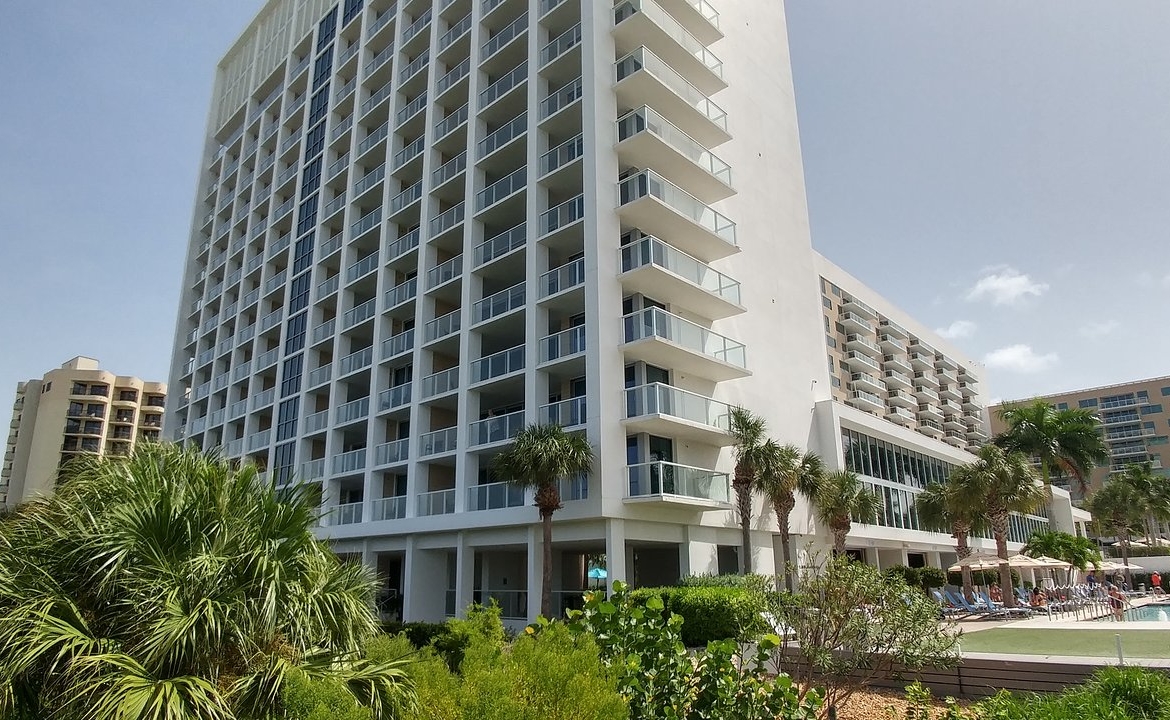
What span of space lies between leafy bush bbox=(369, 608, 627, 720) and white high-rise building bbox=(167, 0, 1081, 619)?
58.4 feet

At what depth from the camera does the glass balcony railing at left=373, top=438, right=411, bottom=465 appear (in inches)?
1265

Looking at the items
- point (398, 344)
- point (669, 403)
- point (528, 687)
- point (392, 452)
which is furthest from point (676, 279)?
point (528, 687)

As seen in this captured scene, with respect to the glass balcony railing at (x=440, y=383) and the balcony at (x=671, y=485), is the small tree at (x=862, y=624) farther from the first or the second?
the glass balcony railing at (x=440, y=383)

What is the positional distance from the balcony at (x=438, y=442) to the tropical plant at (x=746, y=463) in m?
11.3

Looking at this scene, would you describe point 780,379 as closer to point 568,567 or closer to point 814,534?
point 814,534

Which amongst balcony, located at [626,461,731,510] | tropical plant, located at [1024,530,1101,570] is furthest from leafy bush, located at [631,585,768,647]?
tropical plant, located at [1024,530,1101,570]

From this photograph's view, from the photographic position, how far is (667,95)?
2900cm

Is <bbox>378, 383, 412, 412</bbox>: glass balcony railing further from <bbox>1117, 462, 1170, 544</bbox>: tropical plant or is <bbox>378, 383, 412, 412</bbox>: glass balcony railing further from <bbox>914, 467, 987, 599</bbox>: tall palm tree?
<bbox>1117, 462, 1170, 544</bbox>: tropical plant

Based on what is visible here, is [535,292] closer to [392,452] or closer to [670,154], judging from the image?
[670,154]

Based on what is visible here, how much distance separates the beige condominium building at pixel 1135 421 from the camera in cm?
11369

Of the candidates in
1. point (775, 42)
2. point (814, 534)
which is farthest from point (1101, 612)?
point (775, 42)

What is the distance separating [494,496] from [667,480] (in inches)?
272

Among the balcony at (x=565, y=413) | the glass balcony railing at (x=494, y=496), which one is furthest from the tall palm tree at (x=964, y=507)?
the glass balcony railing at (x=494, y=496)

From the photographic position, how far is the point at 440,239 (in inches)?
1314
